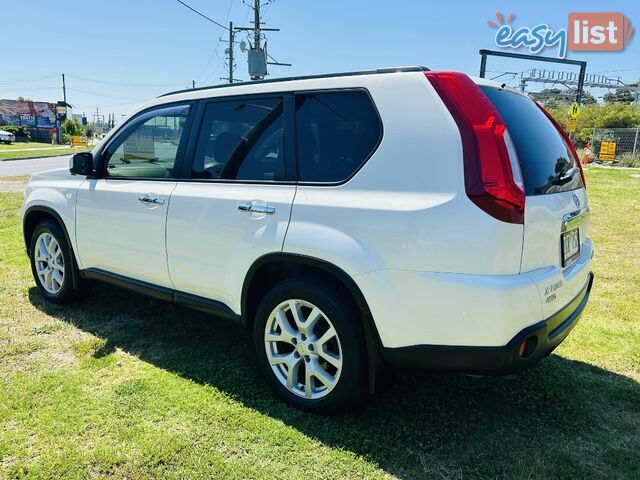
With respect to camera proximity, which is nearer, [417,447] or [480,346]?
[480,346]

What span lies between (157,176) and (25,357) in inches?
64.7

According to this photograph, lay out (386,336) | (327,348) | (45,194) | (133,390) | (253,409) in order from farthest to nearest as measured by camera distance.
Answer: (45,194), (133,390), (253,409), (327,348), (386,336)

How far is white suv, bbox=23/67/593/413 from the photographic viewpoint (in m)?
2.29

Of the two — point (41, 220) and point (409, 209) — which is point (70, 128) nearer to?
point (41, 220)

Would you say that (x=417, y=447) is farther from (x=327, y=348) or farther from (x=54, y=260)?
(x=54, y=260)

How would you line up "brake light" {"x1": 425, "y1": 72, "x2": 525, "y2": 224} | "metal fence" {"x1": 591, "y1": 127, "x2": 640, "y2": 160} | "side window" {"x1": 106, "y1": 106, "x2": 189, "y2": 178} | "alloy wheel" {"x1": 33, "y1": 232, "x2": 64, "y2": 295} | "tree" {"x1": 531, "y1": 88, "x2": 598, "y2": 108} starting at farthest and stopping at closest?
"tree" {"x1": 531, "y1": 88, "x2": 598, "y2": 108}, "metal fence" {"x1": 591, "y1": 127, "x2": 640, "y2": 160}, "alloy wheel" {"x1": 33, "y1": 232, "x2": 64, "y2": 295}, "side window" {"x1": 106, "y1": 106, "x2": 189, "y2": 178}, "brake light" {"x1": 425, "y1": 72, "x2": 525, "y2": 224}

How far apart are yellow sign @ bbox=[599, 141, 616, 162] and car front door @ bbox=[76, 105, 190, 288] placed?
26.6 metres

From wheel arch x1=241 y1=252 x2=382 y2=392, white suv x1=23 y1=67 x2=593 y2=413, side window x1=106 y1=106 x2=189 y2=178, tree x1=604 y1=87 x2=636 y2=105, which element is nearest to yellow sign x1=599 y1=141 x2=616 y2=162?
white suv x1=23 y1=67 x2=593 y2=413

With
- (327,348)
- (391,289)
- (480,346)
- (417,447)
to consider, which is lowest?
(417,447)

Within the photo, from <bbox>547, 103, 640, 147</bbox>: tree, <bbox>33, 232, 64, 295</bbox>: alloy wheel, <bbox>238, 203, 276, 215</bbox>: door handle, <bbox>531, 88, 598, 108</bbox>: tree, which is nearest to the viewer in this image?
<bbox>238, 203, 276, 215</bbox>: door handle

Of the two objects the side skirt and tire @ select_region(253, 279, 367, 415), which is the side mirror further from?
tire @ select_region(253, 279, 367, 415)

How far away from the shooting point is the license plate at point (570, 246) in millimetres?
2631

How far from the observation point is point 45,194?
4527mm

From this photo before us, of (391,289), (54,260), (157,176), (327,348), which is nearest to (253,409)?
(327,348)
